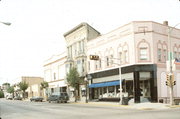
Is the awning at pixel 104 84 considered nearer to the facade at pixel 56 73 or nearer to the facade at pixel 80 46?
the facade at pixel 80 46

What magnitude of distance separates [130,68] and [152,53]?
343 cm

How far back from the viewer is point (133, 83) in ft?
114

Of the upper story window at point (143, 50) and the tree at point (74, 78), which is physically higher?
the upper story window at point (143, 50)

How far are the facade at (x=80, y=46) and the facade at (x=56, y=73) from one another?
4.73 metres

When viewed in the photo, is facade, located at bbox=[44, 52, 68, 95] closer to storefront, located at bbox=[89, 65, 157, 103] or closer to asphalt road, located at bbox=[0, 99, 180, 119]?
storefront, located at bbox=[89, 65, 157, 103]

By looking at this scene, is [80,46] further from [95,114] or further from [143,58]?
[95,114]

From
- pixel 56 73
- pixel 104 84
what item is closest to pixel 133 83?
pixel 104 84

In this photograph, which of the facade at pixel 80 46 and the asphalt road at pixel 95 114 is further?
the facade at pixel 80 46

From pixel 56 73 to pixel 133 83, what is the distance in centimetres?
3131

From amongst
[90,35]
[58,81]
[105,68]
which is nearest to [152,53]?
[105,68]

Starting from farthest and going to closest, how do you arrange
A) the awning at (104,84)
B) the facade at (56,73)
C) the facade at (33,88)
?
the facade at (33,88), the facade at (56,73), the awning at (104,84)

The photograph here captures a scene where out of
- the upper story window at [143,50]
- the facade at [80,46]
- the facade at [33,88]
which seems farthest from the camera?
the facade at [33,88]

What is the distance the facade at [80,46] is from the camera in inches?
1852

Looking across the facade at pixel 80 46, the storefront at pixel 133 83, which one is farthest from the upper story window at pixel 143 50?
the facade at pixel 80 46
